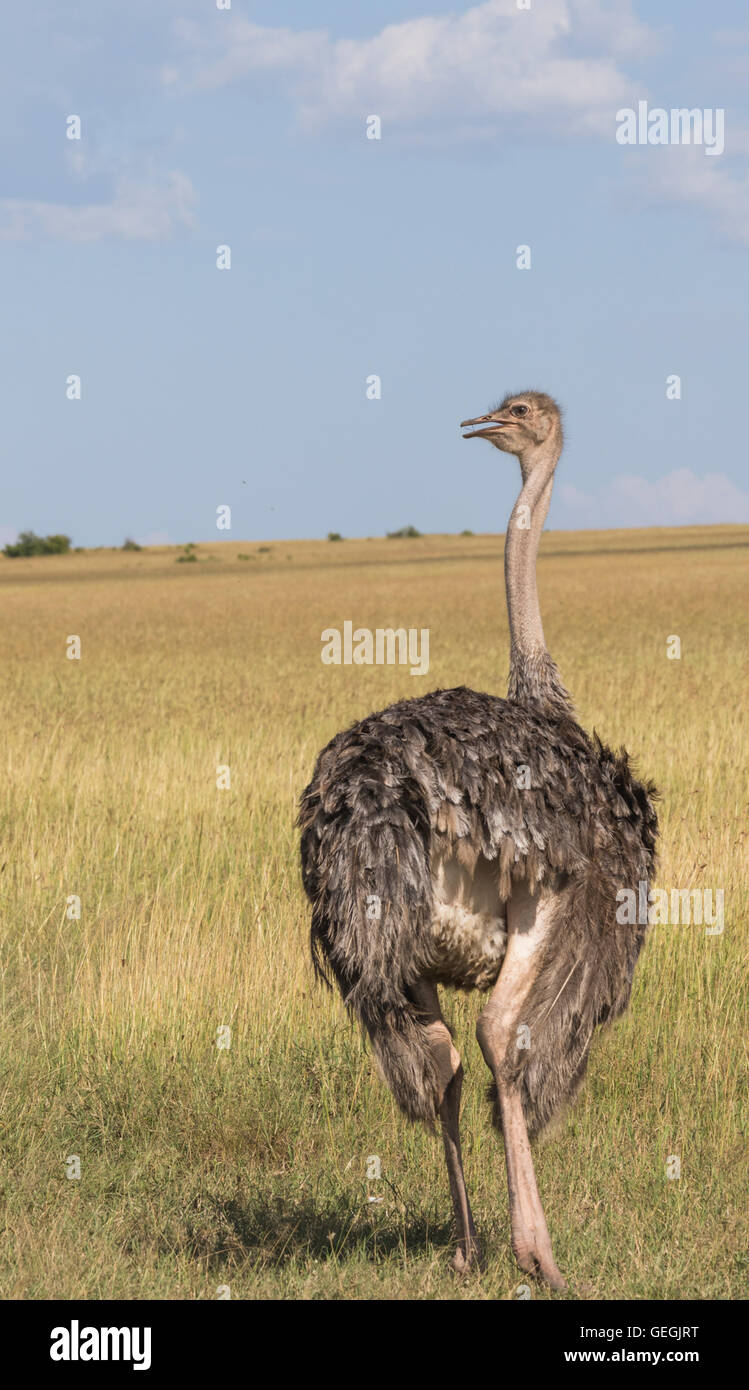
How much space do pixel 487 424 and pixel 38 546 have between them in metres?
115

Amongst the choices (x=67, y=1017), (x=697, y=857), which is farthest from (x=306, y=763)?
(x=67, y=1017)

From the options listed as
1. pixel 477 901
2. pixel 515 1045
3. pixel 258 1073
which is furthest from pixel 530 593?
pixel 258 1073

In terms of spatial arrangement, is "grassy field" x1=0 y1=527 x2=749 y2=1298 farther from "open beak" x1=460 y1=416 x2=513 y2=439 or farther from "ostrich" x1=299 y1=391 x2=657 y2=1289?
"open beak" x1=460 y1=416 x2=513 y2=439

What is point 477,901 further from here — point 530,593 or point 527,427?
point 527,427

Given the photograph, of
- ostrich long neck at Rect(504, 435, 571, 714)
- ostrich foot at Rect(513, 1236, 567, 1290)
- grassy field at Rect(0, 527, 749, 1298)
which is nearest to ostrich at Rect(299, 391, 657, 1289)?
ostrich foot at Rect(513, 1236, 567, 1290)

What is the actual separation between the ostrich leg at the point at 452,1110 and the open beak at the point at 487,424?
248 cm

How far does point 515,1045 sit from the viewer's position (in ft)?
14.0

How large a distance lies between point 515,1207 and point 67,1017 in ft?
10.4

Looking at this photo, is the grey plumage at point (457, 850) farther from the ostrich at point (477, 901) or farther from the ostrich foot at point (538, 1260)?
the ostrich foot at point (538, 1260)

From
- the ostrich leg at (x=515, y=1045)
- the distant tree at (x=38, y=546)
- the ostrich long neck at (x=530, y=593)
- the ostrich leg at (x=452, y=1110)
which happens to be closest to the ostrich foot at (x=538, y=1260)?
the ostrich leg at (x=515, y=1045)

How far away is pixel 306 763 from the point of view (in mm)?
12703

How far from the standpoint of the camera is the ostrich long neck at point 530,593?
5348mm

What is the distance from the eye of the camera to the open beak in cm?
605
